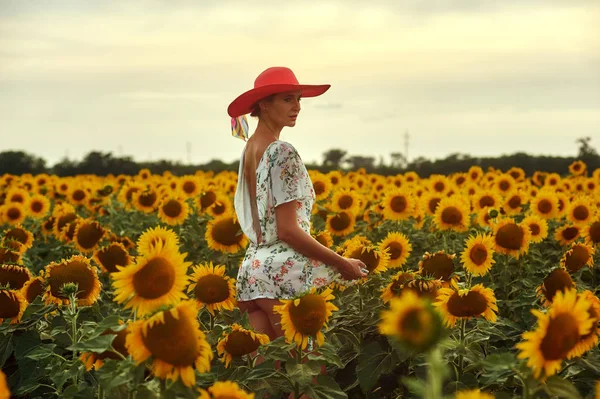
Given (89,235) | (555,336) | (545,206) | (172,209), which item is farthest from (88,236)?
(555,336)

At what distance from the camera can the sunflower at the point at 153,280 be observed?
2693 mm

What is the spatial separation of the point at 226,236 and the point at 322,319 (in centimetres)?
307

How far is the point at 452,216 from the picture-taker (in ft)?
23.7

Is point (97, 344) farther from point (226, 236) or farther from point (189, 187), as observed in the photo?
point (189, 187)

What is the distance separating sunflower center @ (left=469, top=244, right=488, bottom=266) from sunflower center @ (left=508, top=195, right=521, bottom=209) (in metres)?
4.45

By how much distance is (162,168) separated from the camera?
2339 centimetres

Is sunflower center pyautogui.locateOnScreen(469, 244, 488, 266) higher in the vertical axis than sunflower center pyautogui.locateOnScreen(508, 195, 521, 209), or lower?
lower

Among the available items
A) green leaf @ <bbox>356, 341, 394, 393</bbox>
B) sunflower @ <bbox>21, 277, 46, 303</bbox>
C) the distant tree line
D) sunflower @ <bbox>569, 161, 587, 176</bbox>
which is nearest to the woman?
green leaf @ <bbox>356, 341, 394, 393</bbox>

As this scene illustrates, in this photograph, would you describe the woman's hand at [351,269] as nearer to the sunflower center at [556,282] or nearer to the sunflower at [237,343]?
the sunflower at [237,343]

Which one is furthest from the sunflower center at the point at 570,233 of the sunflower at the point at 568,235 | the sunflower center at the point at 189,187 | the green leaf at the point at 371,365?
the sunflower center at the point at 189,187

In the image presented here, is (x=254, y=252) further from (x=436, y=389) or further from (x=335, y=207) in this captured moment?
(x=335, y=207)

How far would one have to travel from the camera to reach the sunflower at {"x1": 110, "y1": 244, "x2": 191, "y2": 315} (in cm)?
269

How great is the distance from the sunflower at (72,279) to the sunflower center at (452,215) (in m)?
3.89

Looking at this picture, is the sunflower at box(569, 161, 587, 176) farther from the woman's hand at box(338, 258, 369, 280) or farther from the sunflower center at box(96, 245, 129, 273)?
the woman's hand at box(338, 258, 369, 280)
